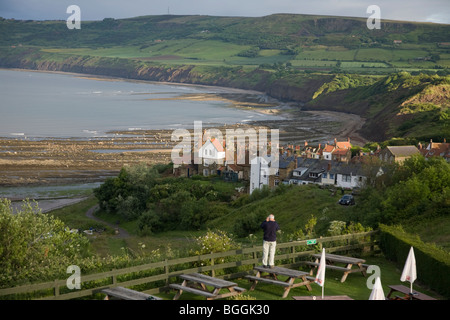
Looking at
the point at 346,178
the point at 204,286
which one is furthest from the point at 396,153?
the point at 204,286

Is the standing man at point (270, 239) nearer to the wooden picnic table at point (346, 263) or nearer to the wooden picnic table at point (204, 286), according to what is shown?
the wooden picnic table at point (346, 263)

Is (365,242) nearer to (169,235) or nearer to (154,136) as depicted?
(169,235)

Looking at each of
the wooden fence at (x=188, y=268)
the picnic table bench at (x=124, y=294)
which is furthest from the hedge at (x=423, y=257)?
the picnic table bench at (x=124, y=294)

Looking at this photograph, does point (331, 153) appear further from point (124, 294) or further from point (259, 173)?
point (124, 294)

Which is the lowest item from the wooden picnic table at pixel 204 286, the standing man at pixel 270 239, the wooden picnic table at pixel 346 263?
the wooden picnic table at pixel 346 263

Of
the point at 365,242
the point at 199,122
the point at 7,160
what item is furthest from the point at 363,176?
the point at 199,122
